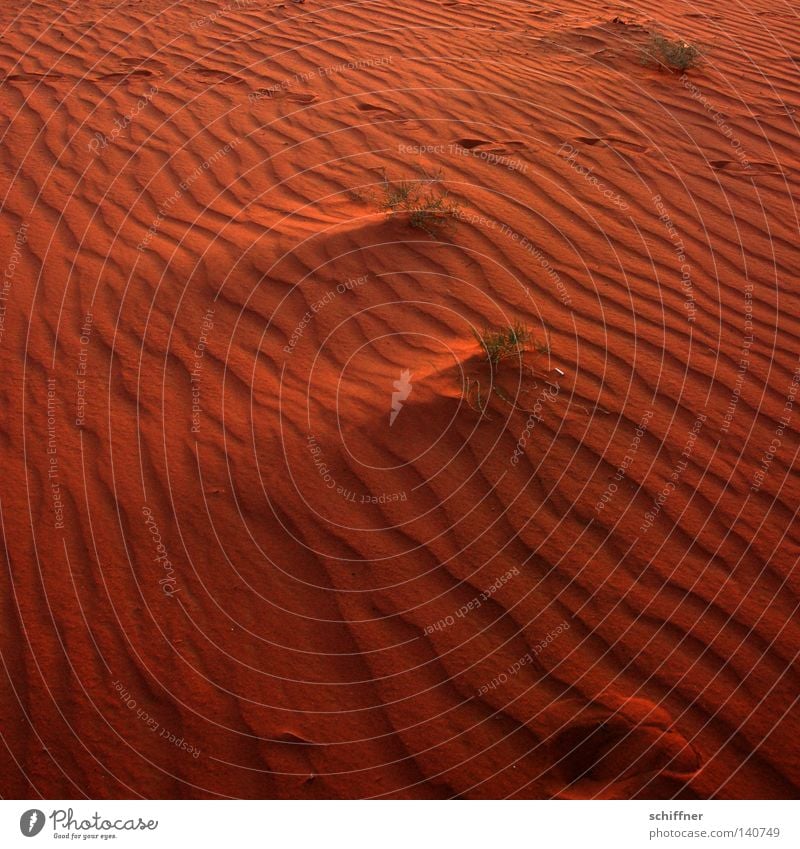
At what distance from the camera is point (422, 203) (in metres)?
4.99

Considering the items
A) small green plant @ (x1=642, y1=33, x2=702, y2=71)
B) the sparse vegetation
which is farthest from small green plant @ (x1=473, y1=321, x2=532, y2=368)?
small green plant @ (x1=642, y1=33, x2=702, y2=71)

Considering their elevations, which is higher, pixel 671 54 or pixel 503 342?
pixel 671 54

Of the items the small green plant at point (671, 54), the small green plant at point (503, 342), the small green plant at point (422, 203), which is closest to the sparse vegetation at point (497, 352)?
the small green plant at point (503, 342)

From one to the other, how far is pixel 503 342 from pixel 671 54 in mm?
4275

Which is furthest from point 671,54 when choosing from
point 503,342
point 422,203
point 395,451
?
point 395,451

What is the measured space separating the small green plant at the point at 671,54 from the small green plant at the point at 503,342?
3971mm

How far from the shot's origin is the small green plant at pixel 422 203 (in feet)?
15.8

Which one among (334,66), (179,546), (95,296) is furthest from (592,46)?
(179,546)

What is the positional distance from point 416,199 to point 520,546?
2574mm

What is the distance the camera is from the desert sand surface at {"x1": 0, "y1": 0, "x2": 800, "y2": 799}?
2.83m

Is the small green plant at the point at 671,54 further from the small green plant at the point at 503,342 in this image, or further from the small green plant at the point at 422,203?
the small green plant at the point at 503,342

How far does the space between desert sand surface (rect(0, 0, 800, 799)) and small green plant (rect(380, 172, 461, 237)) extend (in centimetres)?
5

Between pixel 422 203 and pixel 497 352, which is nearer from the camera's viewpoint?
pixel 497 352

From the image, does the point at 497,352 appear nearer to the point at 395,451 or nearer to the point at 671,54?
the point at 395,451
